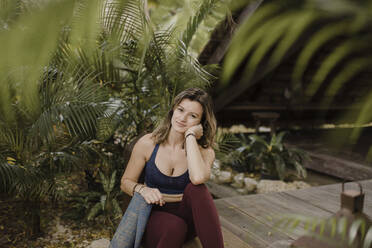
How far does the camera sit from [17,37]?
0.19 meters

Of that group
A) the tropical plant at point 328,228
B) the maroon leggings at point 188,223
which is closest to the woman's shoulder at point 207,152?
the maroon leggings at point 188,223

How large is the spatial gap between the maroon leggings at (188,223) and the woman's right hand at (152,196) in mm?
103

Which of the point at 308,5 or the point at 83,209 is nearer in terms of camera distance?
the point at 308,5

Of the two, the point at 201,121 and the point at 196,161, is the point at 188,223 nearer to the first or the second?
the point at 196,161

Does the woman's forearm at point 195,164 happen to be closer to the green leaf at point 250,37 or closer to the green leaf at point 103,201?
the green leaf at point 103,201

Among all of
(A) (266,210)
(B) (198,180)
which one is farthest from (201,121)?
(A) (266,210)

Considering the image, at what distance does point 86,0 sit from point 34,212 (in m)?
2.76

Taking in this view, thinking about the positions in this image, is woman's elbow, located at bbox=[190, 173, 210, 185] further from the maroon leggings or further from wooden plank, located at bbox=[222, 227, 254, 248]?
wooden plank, located at bbox=[222, 227, 254, 248]

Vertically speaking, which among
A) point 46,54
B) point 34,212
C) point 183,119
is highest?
point 46,54

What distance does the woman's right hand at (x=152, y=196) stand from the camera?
66.9 inches

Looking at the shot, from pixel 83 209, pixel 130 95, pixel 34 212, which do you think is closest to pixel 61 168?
pixel 34 212

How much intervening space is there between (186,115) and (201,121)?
0.54 ft

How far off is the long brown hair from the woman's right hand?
0.33 m

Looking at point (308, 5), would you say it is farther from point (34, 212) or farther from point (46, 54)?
point (34, 212)
